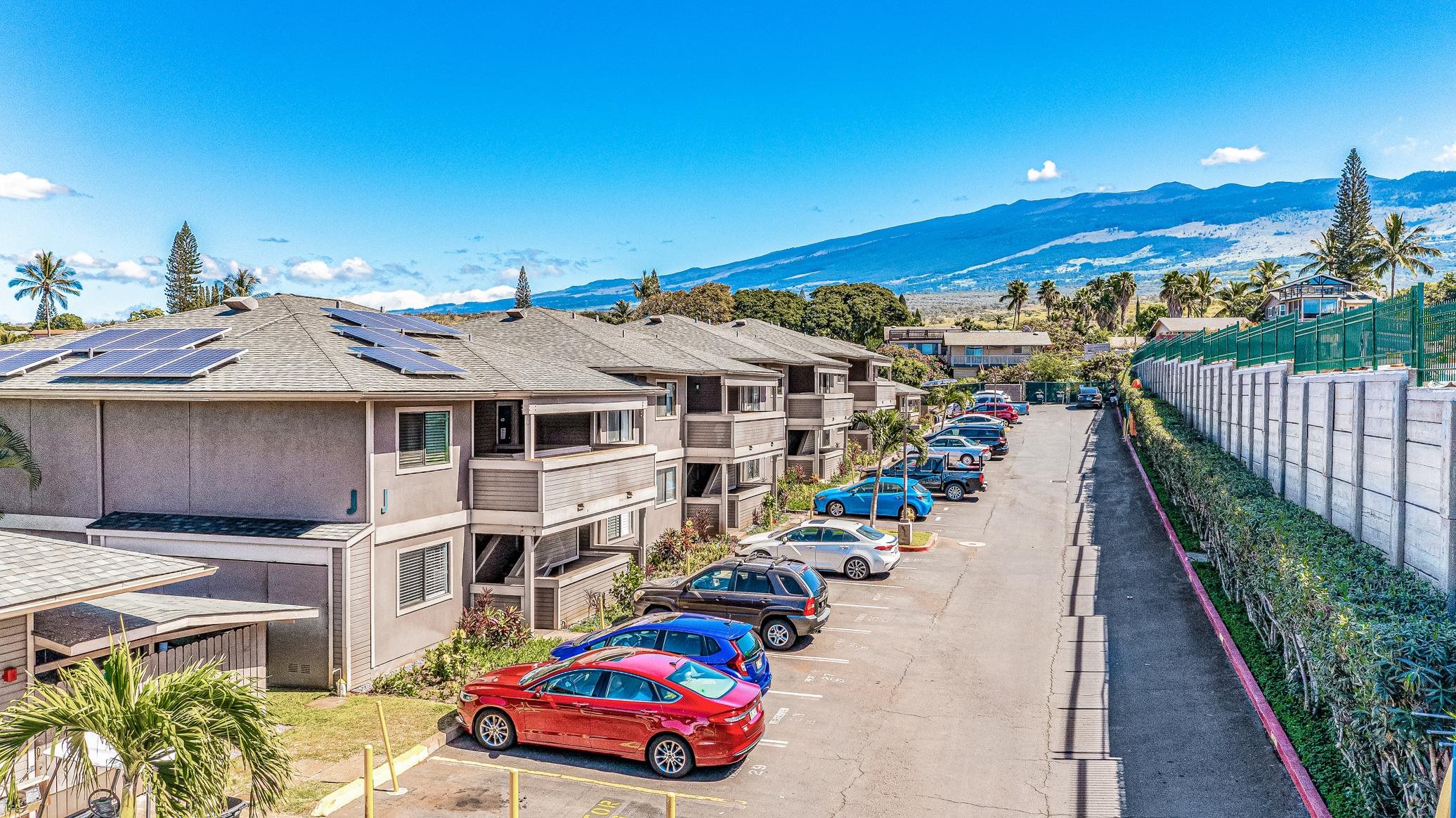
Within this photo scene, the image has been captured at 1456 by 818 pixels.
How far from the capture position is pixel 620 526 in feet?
83.8

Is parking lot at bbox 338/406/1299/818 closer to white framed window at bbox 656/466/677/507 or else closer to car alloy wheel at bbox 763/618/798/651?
car alloy wheel at bbox 763/618/798/651

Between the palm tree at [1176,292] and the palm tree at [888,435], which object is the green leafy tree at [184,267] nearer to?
the palm tree at [888,435]

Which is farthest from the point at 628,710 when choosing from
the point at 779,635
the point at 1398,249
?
the point at 1398,249

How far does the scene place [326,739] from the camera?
13602 millimetres

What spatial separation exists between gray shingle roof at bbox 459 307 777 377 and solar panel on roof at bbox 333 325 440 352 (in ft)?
18.5

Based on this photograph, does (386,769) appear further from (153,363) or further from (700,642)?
(153,363)

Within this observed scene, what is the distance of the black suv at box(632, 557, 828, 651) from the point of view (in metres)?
18.8

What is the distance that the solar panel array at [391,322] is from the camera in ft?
72.6

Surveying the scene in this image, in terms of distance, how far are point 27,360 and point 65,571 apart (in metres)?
11.9

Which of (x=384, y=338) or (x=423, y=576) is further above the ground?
(x=384, y=338)

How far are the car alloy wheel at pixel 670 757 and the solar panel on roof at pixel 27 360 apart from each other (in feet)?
52.2

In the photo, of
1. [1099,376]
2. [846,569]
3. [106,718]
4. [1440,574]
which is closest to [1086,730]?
[1440,574]

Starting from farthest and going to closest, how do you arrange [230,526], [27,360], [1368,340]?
[27,360]
[230,526]
[1368,340]

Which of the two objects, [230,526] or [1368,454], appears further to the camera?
[230,526]
